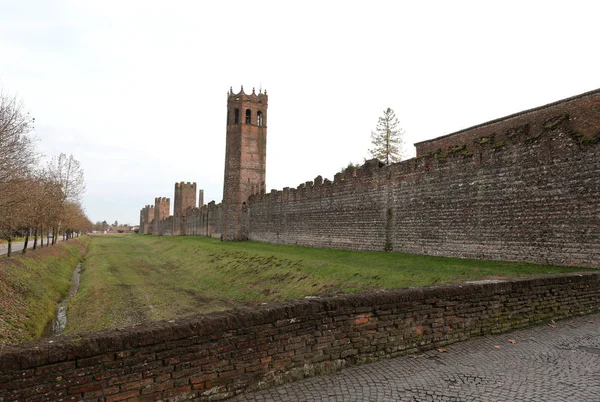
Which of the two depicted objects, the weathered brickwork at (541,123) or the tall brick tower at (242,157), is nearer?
the weathered brickwork at (541,123)

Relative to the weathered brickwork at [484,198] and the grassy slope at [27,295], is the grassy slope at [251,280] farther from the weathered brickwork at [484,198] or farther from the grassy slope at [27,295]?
the weathered brickwork at [484,198]

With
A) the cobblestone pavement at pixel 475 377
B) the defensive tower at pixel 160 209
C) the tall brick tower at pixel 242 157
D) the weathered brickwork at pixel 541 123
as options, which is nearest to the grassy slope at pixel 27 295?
the cobblestone pavement at pixel 475 377

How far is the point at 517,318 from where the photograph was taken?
21.1ft

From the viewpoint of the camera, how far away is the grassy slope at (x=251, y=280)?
12.2 m

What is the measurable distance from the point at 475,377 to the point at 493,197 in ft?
37.5

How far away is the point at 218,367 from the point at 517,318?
5.01 meters

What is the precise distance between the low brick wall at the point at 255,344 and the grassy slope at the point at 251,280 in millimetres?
5434

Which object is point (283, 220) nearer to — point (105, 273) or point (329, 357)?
point (105, 273)

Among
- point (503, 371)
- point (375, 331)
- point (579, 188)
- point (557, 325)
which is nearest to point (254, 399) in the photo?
point (375, 331)

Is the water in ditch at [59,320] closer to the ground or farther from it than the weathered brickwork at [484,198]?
closer to the ground

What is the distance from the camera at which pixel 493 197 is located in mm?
14492

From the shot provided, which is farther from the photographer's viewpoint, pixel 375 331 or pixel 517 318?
pixel 517 318

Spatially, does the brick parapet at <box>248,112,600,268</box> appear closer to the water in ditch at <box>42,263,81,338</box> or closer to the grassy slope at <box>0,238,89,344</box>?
the water in ditch at <box>42,263,81,338</box>

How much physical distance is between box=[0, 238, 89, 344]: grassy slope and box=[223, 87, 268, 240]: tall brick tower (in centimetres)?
1812
